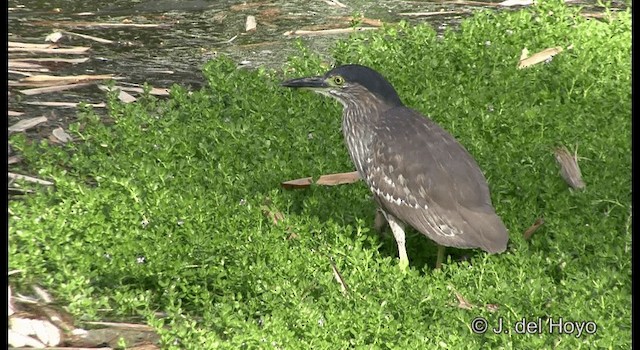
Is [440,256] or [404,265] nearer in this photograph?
[404,265]

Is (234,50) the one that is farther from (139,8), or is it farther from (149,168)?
(149,168)

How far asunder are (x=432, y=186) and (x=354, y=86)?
3.60ft

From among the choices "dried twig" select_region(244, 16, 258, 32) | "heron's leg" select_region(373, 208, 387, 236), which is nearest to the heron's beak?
"heron's leg" select_region(373, 208, 387, 236)

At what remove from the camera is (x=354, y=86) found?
25.5 feet

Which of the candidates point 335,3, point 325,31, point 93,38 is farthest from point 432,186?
point 335,3

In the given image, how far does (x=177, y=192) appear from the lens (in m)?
7.55

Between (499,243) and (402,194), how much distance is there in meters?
0.70

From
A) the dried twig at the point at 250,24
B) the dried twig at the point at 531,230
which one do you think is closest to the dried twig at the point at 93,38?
the dried twig at the point at 250,24

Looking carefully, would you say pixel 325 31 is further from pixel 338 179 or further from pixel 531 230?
pixel 531 230

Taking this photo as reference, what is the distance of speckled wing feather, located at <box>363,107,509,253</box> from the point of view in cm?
682

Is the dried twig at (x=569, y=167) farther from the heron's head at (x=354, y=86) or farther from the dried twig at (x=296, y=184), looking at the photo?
the dried twig at (x=296, y=184)

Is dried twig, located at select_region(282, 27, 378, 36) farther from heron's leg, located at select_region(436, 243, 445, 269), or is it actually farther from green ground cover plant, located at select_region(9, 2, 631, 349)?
heron's leg, located at select_region(436, 243, 445, 269)

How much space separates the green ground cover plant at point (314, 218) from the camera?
6.38 m

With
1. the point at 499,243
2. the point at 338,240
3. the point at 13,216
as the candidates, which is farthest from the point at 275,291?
the point at 13,216
